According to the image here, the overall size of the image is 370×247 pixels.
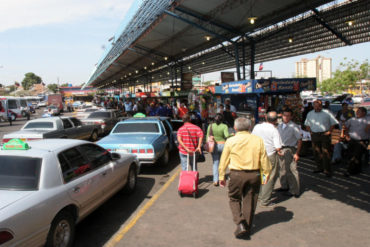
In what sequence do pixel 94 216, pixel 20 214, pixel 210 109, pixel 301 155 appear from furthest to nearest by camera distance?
pixel 210 109, pixel 301 155, pixel 94 216, pixel 20 214

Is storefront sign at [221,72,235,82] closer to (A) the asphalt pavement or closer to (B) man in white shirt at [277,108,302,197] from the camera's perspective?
(A) the asphalt pavement

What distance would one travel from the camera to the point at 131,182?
623 cm

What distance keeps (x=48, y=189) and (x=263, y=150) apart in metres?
2.93

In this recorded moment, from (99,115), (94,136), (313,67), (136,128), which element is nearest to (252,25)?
(99,115)

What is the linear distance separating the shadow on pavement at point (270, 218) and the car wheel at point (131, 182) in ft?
8.96

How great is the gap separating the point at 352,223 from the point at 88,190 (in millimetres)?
4247

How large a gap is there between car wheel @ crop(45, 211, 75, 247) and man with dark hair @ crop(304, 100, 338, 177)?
5753 millimetres

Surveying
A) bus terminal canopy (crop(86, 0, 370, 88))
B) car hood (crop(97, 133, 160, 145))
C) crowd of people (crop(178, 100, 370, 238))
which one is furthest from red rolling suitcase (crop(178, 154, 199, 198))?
bus terminal canopy (crop(86, 0, 370, 88))

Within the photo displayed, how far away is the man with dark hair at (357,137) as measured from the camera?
22.7ft

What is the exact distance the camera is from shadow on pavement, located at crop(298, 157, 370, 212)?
555cm

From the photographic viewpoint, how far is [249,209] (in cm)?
399

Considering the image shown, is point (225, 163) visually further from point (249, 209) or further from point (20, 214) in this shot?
point (20, 214)

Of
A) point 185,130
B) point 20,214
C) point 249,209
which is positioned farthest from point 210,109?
point 20,214

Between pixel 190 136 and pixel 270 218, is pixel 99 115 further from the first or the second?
pixel 270 218
